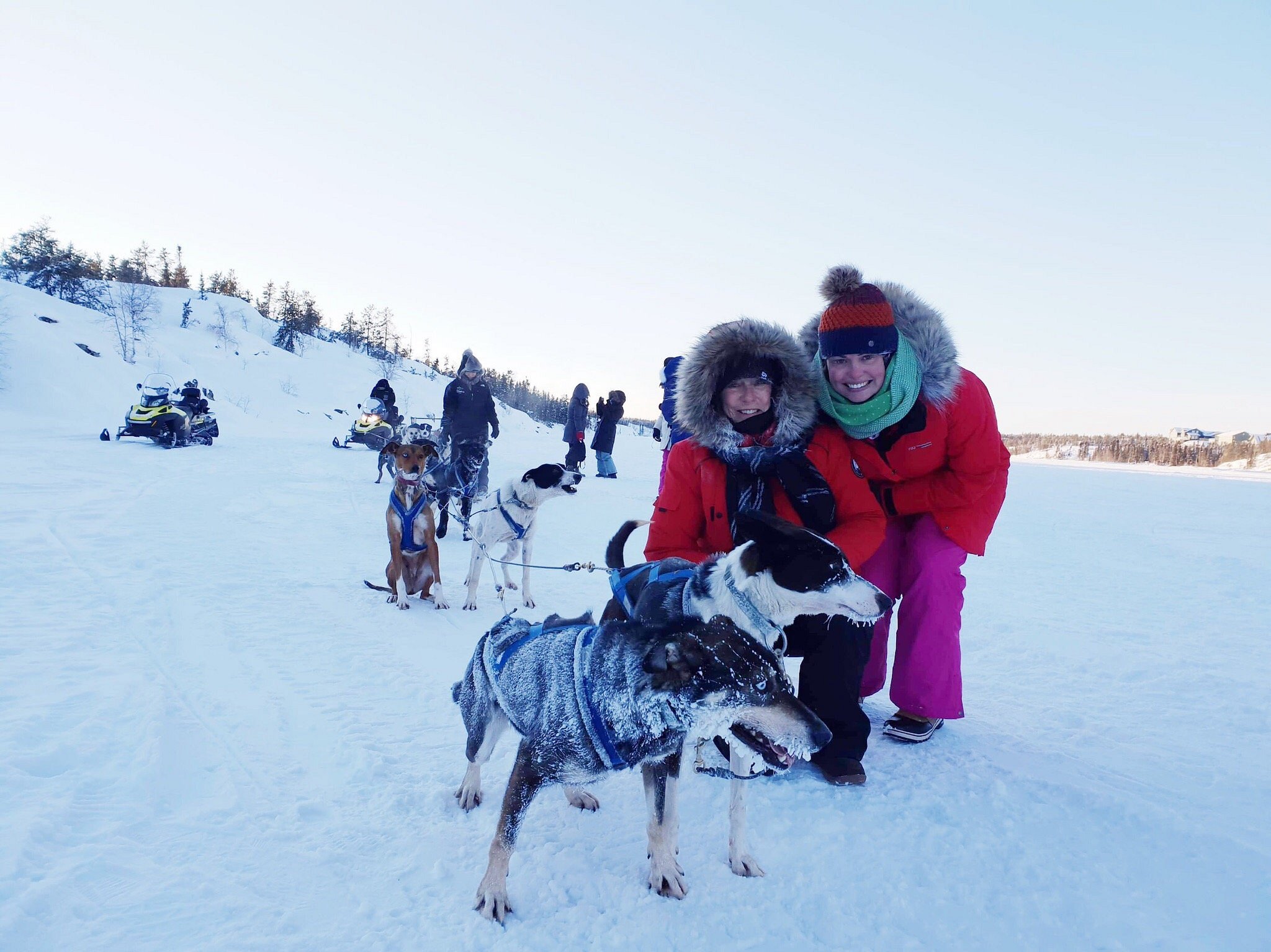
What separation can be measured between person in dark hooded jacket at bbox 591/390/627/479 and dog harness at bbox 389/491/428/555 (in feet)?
30.3

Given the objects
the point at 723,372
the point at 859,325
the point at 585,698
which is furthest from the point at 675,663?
the point at 859,325

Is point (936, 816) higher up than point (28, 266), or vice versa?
point (28, 266)

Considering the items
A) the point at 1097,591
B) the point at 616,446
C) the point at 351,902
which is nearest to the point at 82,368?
the point at 616,446

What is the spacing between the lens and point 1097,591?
5863 millimetres

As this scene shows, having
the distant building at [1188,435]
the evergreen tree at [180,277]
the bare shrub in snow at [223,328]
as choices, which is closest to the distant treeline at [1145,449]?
the distant building at [1188,435]

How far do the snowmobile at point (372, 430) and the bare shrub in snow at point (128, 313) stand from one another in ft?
64.9

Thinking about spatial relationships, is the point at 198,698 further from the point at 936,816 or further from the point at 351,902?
the point at 936,816

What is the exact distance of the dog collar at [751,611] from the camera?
231 cm

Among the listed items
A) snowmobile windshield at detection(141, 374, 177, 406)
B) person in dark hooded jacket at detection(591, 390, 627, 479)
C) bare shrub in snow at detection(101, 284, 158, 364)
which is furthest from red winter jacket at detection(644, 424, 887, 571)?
bare shrub in snow at detection(101, 284, 158, 364)

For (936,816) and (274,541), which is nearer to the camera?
(936,816)

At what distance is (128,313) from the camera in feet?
127

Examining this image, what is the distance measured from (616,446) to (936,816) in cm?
2506

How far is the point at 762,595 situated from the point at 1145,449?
129 feet

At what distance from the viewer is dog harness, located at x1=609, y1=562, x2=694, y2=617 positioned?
258cm
